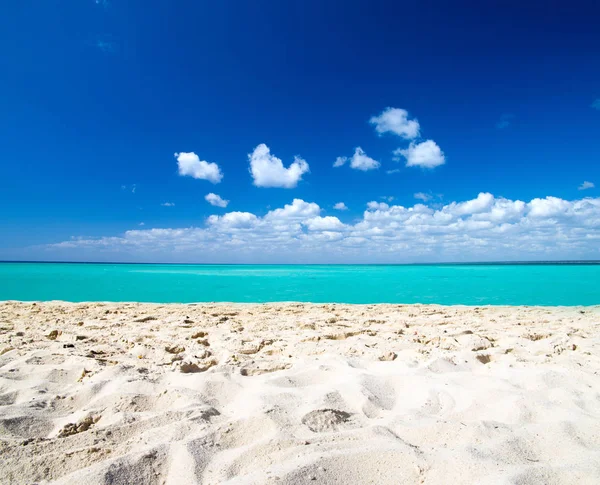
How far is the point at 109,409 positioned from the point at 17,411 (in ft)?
2.20

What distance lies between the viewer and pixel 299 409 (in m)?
2.77

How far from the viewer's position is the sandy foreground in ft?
6.51

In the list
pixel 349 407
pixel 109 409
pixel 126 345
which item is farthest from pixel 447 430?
Answer: pixel 126 345

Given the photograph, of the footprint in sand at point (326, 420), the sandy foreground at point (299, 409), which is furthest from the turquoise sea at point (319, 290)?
the footprint in sand at point (326, 420)

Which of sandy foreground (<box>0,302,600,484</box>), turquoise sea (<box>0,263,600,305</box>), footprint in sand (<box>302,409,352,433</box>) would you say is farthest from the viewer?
turquoise sea (<box>0,263,600,305</box>)

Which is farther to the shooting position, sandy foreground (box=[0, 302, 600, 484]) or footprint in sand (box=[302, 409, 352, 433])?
footprint in sand (box=[302, 409, 352, 433])

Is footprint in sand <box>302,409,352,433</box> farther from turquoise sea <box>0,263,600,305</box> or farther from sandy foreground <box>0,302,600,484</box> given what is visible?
turquoise sea <box>0,263,600,305</box>

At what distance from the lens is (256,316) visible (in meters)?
8.20

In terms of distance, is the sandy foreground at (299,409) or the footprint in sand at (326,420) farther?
the footprint in sand at (326,420)

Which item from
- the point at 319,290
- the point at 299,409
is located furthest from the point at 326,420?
the point at 319,290

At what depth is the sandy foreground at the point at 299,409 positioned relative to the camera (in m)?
1.98

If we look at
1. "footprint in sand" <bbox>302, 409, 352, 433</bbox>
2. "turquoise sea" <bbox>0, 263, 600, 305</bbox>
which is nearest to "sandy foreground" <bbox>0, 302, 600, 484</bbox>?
"footprint in sand" <bbox>302, 409, 352, 433</bbox>

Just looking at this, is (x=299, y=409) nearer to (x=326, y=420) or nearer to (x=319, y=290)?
(x=326, y=420)

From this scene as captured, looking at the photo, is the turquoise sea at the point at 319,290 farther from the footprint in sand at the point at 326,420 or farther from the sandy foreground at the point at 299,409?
the footprint in sand at the point at 326,420
